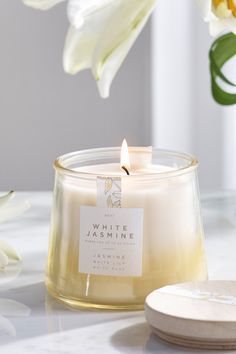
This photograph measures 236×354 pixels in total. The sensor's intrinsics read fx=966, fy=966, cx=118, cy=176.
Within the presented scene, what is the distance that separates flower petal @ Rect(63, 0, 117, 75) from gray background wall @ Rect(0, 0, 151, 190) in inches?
48.8

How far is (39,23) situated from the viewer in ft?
6.27

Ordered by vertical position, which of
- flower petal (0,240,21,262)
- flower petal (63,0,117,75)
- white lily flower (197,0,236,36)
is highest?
white lily flower (197,0,236,36)

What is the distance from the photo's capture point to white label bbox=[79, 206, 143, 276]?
2.35 ft

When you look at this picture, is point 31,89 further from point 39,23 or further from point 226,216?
point 226,216

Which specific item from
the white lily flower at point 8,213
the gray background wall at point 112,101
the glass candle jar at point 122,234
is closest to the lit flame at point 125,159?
the glass candle jar at point 122,234

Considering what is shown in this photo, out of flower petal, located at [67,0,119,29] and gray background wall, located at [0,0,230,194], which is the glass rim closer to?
flower petal, located at [67,0,119,29]

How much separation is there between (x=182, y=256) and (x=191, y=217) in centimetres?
3

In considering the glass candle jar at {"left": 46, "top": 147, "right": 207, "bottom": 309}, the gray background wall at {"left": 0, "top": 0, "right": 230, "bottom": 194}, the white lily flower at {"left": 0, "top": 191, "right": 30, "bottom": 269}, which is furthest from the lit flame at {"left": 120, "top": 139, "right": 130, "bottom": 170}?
the gray background wall at {"left": 0, "top": 0, "right": 230, "bottom": 194}

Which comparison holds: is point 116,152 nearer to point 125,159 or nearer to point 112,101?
point 125,159

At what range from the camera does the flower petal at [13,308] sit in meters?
0.74

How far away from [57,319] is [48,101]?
126 cm

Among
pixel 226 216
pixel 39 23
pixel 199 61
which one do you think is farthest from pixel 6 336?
pixel 39 23

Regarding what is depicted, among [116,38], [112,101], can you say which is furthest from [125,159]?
[112,101]

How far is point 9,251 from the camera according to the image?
826 millimetres
